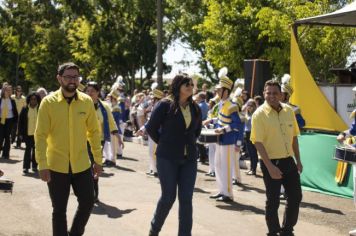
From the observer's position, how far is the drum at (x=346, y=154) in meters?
8.26

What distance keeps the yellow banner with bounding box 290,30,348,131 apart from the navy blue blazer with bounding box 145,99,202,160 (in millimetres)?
6331

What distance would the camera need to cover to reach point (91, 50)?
38000mm

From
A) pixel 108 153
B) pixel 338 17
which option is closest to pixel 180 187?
pixel 338 17

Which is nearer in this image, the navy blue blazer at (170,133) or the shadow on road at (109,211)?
the navy blue blazer at (170,133)

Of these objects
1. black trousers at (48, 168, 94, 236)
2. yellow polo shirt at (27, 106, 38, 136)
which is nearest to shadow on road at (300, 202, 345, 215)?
black trousers at (48, 168, 94, 236)

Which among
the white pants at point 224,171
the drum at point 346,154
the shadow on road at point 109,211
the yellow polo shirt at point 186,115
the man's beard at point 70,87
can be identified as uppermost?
the man's beard at point 70,87

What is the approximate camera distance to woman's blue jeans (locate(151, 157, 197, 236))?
709cm

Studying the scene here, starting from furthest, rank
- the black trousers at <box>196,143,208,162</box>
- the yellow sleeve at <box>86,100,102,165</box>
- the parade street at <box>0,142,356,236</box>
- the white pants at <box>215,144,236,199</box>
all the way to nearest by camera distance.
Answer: the black trousers at <box>196,143,208,162</box> → the white pants at <box>215,144,236,199</box> → the parade street at <box>0,142,356,236</box> → the yellow sleeve at <box>86,100,102,165</box>

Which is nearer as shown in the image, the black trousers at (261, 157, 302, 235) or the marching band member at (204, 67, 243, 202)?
the black trousers at (261, 157, 302, 235)

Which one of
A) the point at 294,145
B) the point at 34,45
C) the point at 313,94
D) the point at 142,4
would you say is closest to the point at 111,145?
the point at 313,94

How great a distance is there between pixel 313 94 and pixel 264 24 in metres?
10.4

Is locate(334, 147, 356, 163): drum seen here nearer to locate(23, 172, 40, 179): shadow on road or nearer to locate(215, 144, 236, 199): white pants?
locate(215, 144, 236, 199): white pants

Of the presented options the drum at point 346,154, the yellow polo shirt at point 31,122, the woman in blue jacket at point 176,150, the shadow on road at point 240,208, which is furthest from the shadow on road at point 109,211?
the yellow polo shirt at point 31,122

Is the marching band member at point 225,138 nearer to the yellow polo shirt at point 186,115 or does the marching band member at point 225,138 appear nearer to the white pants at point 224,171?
the white pants at point 224,171
